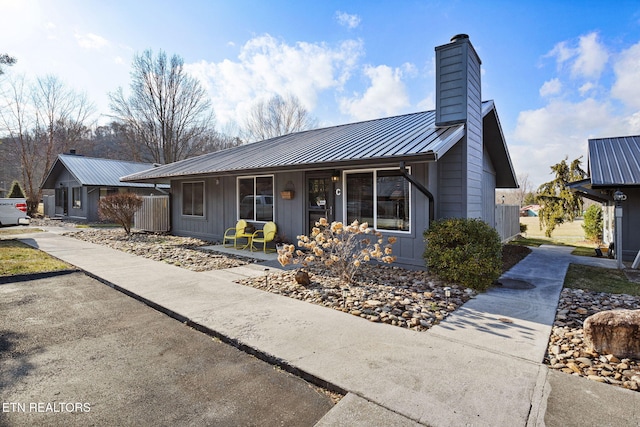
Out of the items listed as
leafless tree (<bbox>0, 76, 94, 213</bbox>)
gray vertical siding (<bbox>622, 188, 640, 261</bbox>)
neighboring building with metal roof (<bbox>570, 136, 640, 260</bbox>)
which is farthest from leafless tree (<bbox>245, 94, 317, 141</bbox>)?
gray vertical siding (<bbox>622, 188, 640, 261</bbox>)

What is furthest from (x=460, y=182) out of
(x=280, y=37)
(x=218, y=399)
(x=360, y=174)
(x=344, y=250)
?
(x=280, y=37)

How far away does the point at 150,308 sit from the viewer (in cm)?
432

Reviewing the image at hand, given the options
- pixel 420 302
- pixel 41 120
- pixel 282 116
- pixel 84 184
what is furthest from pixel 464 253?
pixel 41 120

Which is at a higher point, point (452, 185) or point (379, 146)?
point (379, 146)

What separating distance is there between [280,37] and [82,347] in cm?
1166

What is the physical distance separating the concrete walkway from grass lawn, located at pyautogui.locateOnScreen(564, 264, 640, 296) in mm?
496

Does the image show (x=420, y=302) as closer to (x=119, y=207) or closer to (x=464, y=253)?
(x=464, y=253)

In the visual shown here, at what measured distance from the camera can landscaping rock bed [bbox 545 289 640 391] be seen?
2.60 meters

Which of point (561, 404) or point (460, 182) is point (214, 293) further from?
point (460, 182)

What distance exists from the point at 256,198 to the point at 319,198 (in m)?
2.37

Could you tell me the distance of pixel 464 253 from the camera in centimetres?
519

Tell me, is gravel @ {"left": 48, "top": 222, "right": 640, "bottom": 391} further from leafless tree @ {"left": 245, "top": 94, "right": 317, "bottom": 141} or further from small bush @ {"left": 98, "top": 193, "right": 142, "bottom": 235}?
leafless tree @ {"left": 245, "top": 94, "right": 317, "bottom": 141}

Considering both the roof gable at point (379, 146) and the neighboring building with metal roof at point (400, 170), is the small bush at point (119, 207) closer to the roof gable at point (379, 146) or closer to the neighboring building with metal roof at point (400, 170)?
the roof gable at point (379, 146)

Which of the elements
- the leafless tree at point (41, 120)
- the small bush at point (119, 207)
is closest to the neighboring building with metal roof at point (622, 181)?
the small bush at point (119, 207)
